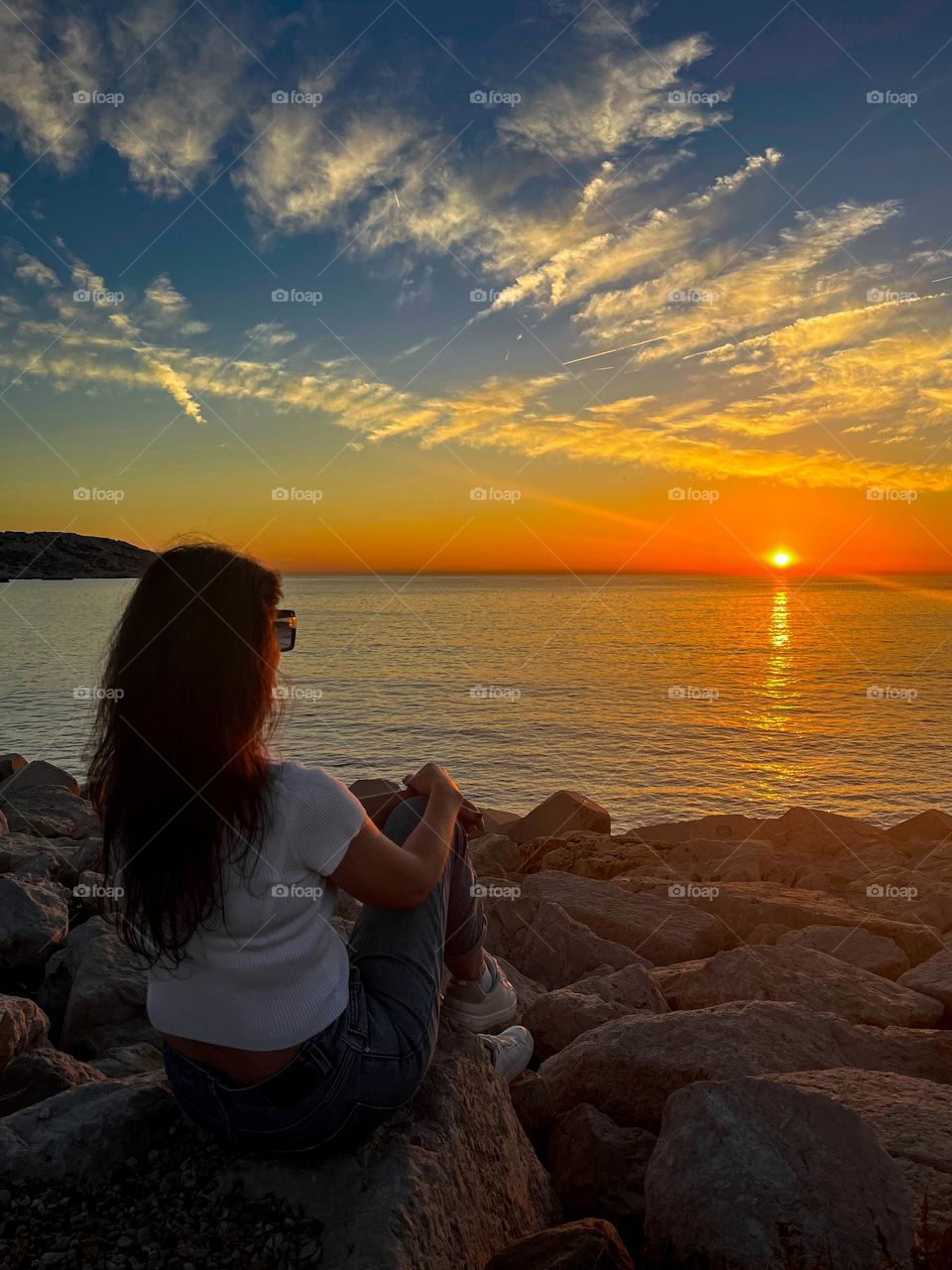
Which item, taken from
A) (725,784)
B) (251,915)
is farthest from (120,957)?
(725,784)

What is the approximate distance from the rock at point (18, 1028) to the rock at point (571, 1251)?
2562 millimetres

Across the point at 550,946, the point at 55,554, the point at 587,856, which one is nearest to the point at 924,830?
the point at 587,856

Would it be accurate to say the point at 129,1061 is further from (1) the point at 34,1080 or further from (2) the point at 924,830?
(2) the point at 924,830

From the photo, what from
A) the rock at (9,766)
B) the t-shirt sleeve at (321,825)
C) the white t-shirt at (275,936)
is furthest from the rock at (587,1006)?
the rock at (9,766)

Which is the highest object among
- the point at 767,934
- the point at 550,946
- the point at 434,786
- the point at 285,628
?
the point at 285,628

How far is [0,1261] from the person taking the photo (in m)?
2.73

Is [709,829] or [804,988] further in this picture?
[709,829]

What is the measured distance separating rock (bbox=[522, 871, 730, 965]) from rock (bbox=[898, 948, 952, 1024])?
1.66 metres

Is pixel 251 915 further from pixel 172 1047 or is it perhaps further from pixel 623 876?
pixel 623 876

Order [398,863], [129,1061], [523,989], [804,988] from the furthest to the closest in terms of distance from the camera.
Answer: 1. [523,989]
2. [804,988]
3. [129,1061]
4. [398,863]

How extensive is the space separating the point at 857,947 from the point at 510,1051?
3991 mm

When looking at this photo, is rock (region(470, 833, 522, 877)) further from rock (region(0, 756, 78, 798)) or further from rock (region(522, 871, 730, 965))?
rock (region(0, 756, 78, 798))

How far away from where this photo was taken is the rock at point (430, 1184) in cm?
274

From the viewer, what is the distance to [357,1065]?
3.02 metres
